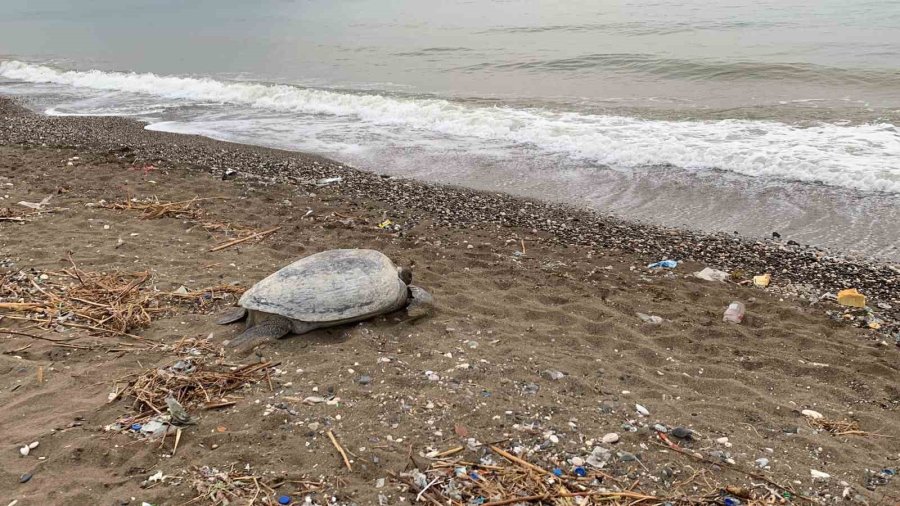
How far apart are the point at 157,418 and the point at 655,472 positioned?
9.26 feet

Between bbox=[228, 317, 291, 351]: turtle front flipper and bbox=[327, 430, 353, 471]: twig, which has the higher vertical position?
bbox=[228, 317, 291, 351]: turtle front flipper

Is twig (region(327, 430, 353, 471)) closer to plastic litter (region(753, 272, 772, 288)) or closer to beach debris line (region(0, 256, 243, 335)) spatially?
beach debris line (region(0, 256, 243, 335))

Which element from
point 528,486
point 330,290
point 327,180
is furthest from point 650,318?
point 327,180

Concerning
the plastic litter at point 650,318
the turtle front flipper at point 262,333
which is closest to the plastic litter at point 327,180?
the turtle front flipper at point 262,333

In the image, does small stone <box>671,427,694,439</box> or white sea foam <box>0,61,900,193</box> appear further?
white sea foam <box>0,61,900,193</box>

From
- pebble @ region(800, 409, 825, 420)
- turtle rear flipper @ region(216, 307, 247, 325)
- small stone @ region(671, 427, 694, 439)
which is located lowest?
pebble @ region(800, 409, 825, 420)

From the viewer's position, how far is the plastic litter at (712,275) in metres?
5.68

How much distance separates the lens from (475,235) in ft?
21.8

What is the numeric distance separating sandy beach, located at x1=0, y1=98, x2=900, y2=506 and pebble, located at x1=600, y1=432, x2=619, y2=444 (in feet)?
0.20

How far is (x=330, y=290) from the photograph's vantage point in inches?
171

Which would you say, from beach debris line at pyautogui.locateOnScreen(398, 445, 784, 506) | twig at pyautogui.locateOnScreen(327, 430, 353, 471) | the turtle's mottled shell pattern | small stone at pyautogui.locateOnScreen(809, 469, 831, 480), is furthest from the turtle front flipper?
small stone at pyautogui.locateOnScreen(809, 469, 831, 480)

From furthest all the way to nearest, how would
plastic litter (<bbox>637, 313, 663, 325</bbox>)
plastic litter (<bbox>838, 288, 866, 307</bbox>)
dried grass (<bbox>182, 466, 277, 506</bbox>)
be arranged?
plastic litter (<bbox>838, 288, 866, 307</bbox>) → plastic litter (<bbox>637, 313, 663, 325</bbox>) → dried grass (<bbox>182, 466, 277, 506</bbox>)

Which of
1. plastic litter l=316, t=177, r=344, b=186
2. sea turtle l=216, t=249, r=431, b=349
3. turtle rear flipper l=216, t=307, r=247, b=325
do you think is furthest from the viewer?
plastic litter l=316, t=177, r=344, b=186

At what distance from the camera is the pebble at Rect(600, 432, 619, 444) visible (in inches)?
126
